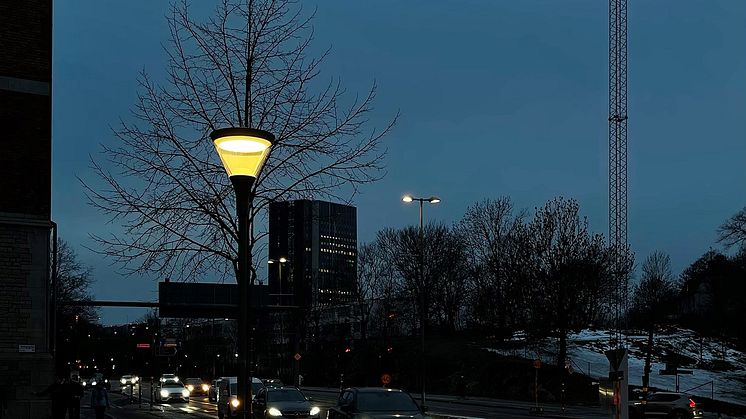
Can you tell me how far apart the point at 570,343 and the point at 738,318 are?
21939 millimetres

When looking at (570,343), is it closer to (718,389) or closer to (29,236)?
(718,389)

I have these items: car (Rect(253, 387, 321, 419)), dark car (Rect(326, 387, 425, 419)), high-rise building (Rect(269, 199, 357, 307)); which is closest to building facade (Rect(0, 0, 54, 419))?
car (Rect(253, 387, 321, 419))

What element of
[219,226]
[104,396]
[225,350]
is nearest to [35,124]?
[104,396]

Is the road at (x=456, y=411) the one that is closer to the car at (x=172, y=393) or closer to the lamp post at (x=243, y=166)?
the car at (x=172, y=393)

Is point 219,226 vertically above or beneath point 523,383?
above

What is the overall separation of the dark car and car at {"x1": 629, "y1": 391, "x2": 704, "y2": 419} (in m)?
19.6

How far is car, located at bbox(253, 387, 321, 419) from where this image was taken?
91.4ft

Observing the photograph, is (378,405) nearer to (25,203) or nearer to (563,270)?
(25,203)

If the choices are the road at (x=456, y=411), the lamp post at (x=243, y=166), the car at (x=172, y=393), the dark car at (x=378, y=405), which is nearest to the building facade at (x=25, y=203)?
the road at (x=456, y=411)

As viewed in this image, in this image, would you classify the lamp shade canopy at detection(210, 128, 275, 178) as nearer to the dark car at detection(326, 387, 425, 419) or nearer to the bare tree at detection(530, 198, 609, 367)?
the dark car at detection(326, 387, 425, 419)

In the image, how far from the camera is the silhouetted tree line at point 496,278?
62406 mm

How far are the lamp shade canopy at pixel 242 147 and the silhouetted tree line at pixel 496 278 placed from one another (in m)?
47.0

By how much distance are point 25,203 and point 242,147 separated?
23291 mm

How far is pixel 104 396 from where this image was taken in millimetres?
29906
